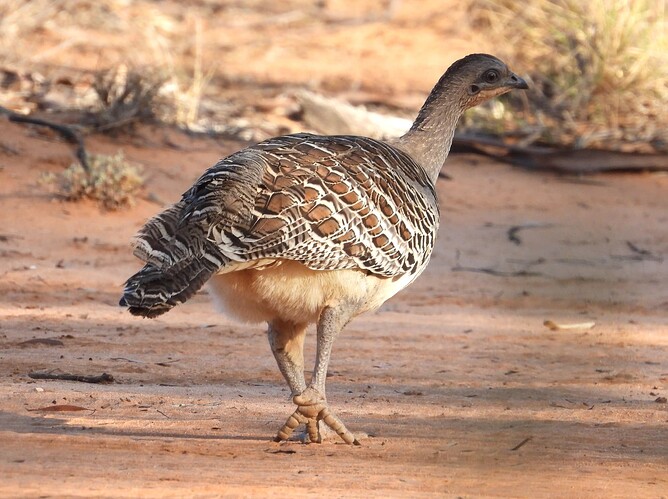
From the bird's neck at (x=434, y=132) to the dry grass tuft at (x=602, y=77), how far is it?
29.4 ft

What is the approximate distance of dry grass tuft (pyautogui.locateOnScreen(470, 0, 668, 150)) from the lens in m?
16.5

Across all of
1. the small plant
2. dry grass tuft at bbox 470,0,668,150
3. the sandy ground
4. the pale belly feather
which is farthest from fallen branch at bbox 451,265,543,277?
the pale belly feather

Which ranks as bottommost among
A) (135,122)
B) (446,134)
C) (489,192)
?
(489,192)

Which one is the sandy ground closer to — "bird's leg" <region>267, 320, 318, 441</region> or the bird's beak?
"bird's leg" <region>267, 320, 318, 441</region>

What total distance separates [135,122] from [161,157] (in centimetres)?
70

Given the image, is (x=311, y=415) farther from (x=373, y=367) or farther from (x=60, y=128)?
(x=60, y=128)

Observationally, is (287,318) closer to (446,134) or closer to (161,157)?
(446,134)

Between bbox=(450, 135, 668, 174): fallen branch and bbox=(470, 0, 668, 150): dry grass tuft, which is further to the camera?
bbox=(470, 0, 668, 150): dry grass tuft

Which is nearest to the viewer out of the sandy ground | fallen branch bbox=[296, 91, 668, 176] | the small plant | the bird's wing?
the sandy ground

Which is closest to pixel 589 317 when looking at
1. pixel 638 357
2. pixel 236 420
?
pixel 638 357

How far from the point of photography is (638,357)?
336 inches

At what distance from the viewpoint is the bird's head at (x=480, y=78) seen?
7.64m

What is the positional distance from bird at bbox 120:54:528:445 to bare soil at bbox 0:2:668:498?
660 millimetres

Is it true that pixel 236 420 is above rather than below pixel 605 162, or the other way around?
above
